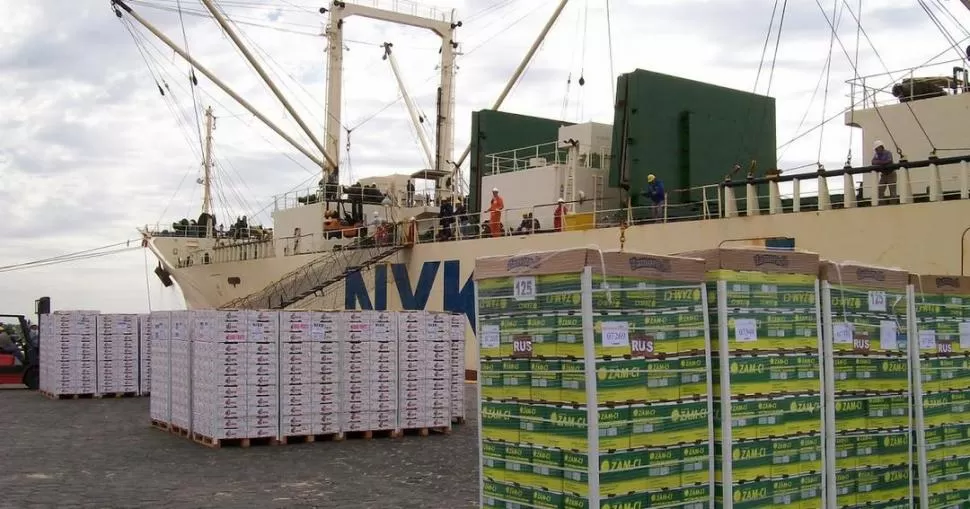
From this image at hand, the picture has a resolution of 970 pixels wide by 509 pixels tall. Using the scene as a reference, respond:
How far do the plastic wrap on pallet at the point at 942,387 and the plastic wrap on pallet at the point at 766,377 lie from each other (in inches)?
55.7

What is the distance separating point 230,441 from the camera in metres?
14.0

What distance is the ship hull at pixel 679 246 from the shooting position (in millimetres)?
15781

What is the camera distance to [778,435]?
7.14 meters

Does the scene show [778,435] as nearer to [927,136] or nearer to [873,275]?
[873,275]

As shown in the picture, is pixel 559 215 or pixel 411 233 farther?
pixel 411 233

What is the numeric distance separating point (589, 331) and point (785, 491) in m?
2.24

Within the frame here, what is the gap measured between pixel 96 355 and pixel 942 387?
1786 centimetres

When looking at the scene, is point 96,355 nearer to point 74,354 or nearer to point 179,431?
point 74,354

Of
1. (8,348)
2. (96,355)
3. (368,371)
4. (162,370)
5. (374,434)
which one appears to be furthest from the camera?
(8,348)

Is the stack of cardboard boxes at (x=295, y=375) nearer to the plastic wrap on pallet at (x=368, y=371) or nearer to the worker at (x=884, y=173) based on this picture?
the plastic wrap on pallet at (x=368, y=371)

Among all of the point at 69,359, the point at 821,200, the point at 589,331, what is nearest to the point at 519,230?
the point at 821,200

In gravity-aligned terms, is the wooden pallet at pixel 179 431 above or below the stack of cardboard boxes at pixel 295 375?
below

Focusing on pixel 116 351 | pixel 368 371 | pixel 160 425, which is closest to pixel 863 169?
pixel 368 371

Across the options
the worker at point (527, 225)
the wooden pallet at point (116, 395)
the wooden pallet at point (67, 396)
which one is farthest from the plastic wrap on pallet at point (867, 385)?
the wooden pallet at point (67, 396)
